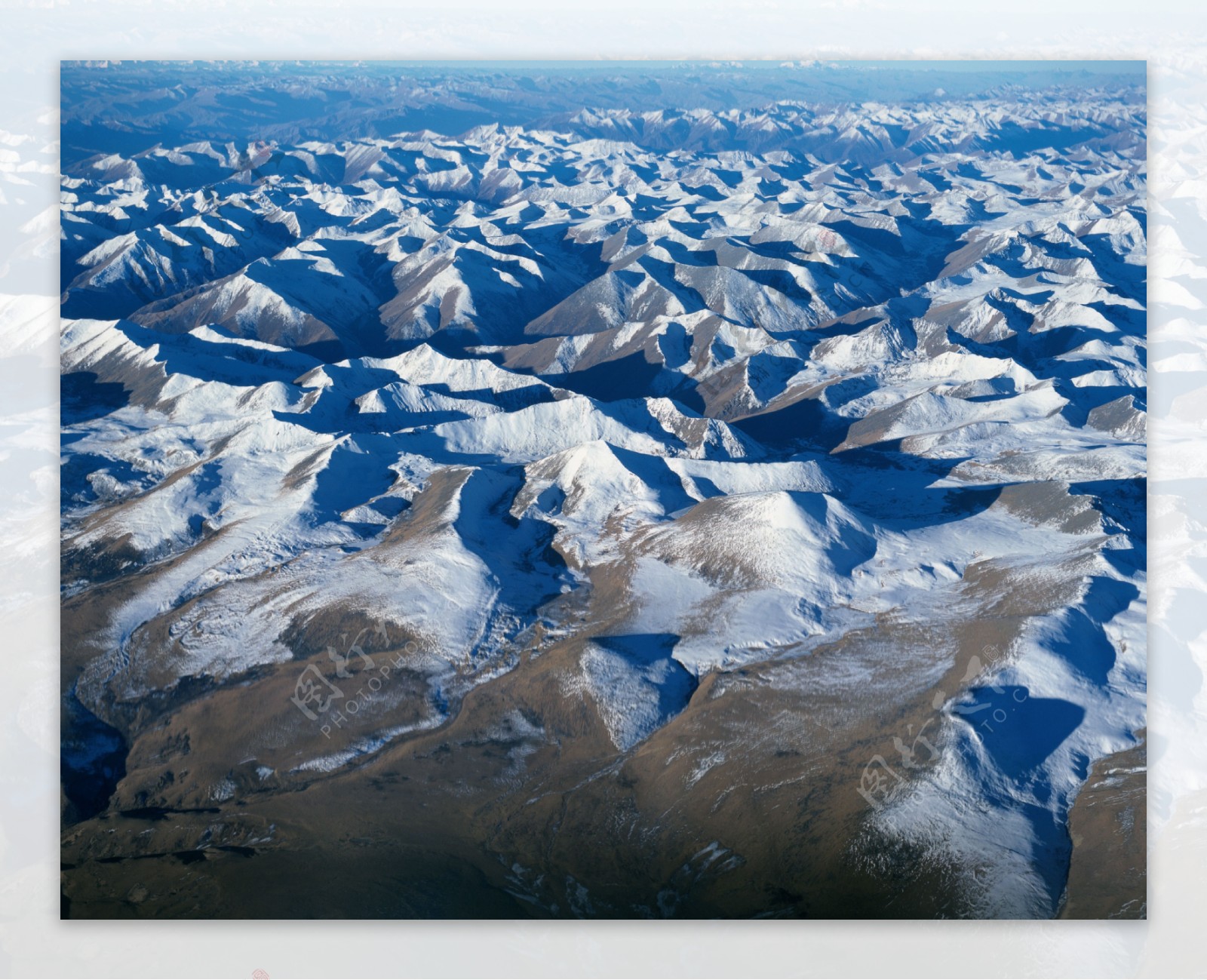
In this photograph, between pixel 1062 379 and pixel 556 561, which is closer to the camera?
pixel 556 561

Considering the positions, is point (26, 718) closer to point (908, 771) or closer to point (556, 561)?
point (556, 561)

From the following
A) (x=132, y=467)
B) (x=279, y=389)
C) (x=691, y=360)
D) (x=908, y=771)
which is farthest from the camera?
(x=691, y=360)

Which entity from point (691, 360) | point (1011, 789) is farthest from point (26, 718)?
point (691, 360)

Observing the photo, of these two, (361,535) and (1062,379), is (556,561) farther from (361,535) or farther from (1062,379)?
(1062,379)

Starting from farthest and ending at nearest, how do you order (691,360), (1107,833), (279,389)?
(691,360)
(279,389)
(1107,833)

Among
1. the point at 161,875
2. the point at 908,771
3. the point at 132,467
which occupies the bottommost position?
the point at 161,875

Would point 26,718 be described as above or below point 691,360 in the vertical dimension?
below

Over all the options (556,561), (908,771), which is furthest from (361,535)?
(908,771)
